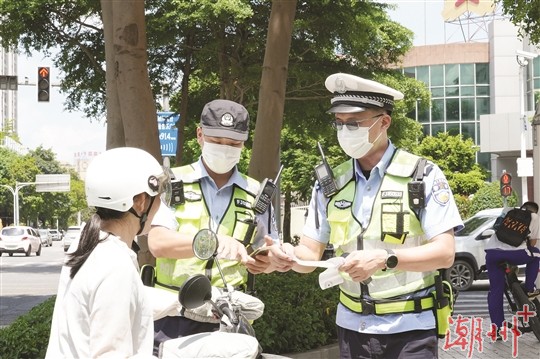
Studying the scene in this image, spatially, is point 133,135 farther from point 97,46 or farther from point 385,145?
point 97,46

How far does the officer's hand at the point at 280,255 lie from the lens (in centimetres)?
391

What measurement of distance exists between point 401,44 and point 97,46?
1039cm

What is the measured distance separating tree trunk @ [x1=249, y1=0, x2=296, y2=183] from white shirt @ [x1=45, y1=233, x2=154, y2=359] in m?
Answer: 7.55

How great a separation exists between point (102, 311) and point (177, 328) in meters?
1.38

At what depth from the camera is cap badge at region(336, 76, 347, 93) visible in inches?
156

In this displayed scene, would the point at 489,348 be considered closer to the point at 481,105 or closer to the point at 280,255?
the point at 280,255

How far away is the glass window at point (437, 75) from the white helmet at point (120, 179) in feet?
227

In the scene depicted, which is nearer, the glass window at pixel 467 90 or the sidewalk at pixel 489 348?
the sidewalk at pixel 489 348

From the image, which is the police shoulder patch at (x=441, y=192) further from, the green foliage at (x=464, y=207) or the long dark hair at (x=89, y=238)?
the green foliage at (x=464, y=207)

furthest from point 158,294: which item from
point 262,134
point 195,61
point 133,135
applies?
point 195,61

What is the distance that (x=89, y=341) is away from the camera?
2.59 metres

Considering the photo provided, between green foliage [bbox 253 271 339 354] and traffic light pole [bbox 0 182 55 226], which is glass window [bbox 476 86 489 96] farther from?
green foliage [bbox 253 271 339 354]

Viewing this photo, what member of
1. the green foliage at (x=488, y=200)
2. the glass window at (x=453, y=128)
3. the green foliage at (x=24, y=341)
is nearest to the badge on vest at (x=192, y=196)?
the green foliage at (x=24, y=341)

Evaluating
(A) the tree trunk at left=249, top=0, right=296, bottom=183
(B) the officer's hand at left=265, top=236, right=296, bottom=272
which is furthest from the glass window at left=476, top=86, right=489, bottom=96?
(B) the officer's hand at left=265, top=236, right=296, bottom=272
